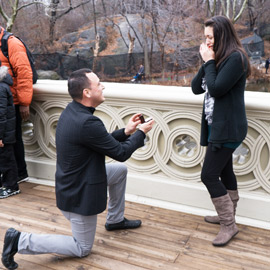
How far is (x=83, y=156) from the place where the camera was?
230 cm

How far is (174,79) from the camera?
1997 centimetres

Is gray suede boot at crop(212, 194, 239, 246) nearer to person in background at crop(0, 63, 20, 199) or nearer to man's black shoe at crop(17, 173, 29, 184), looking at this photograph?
person in background at crop(0, 63, 20, 199)

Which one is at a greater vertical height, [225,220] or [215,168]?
[215,168]

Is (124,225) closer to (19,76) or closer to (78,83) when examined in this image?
(78,83)

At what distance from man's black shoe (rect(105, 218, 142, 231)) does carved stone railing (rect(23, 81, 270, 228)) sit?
456mm

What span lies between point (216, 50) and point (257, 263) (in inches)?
57.3

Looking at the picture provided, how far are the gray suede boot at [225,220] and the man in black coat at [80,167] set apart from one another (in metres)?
0.76

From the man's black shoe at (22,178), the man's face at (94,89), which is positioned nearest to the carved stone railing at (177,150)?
the man's black shoe at (22,178)

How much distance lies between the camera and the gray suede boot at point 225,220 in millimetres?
2621

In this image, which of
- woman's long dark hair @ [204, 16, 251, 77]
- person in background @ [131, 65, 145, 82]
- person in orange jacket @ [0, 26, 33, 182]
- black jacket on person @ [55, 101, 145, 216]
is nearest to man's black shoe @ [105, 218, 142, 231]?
black jacket on person @ [55, 101, 145, 216]

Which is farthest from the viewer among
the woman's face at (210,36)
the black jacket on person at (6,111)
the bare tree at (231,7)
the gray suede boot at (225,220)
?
the bare tree at (231,7)

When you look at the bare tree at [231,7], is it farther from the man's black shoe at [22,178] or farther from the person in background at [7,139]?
the person in background at [7,139]

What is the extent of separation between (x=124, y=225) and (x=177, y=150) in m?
0.83

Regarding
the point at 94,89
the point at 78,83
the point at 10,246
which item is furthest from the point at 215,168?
the point at 10,246
